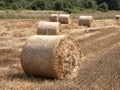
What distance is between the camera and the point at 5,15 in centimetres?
4425

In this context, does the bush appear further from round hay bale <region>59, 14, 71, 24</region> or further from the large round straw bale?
the large round straw bale

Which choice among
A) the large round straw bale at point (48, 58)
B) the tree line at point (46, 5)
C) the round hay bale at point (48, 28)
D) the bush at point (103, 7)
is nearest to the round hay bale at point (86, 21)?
the round hay bale at point (48, 28)

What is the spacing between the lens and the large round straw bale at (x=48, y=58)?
10.5 meters

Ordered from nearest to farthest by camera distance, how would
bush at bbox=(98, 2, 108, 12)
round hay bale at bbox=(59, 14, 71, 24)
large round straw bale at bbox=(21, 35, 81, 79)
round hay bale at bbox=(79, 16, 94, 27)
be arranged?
large round straw bale at bbox=(21, 35, 81, 79)
round hay bale at bbox=(79, 16, 94, 27)
round hay bale at bbox=(59, 14, 71, 24)
bush at bbox=(98, 2, 108, 12)

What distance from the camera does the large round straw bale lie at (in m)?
10.5

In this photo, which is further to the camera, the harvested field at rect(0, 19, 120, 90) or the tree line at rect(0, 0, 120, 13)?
the tree line at rect(0, 0, 120, 13)

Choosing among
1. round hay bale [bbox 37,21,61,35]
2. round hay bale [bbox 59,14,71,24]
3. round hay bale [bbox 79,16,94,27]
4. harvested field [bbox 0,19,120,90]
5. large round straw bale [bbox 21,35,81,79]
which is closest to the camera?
harvested field [bbox 0,19,120,90]

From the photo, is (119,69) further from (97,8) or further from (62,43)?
(97,8)

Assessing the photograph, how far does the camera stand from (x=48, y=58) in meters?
10.5

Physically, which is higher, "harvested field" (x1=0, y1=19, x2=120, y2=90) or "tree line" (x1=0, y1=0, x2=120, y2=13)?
"harvested field" (x1=0, y1=19, x2=120, y2=90)

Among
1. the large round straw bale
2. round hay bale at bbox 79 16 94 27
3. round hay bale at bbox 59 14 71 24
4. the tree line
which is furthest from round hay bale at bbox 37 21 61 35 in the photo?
the tree line

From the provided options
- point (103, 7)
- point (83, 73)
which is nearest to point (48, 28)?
point (83, 73)

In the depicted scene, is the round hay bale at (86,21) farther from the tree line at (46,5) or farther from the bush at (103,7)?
the bush at (103,7)

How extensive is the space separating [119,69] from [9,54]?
18.1 ft
